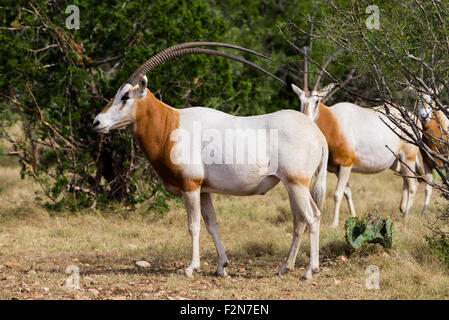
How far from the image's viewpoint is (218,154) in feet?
22.3

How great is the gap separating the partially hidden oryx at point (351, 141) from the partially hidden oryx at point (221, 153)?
2719 millimetres

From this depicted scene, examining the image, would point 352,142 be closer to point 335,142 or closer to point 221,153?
point 335,142

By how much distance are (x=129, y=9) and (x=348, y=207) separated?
4.93 meters

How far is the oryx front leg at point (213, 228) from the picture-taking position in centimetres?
702

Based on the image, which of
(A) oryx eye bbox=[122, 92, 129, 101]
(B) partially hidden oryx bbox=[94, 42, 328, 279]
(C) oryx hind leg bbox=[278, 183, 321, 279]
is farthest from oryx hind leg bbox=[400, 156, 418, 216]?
(A) oryx eye bbox=[122, 92, 129, 101]

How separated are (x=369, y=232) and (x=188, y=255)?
2.29 m

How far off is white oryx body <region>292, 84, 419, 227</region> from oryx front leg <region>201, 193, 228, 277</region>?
10.0 ft

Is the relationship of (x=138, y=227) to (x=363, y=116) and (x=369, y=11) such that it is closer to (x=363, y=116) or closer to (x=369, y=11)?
(x=363, y=116)

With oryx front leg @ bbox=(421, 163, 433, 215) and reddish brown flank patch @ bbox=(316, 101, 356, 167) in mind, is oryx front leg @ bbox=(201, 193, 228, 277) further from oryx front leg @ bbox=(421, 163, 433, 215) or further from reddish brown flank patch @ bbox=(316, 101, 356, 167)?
oryx front leg @ bbox=(421, 163, 433, 215)

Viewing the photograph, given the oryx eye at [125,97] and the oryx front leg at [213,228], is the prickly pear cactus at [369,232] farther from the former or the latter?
the oryx eye at [125,97]

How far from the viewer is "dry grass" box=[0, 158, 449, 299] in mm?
6137

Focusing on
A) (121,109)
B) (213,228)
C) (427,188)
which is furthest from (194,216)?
(427,188)
